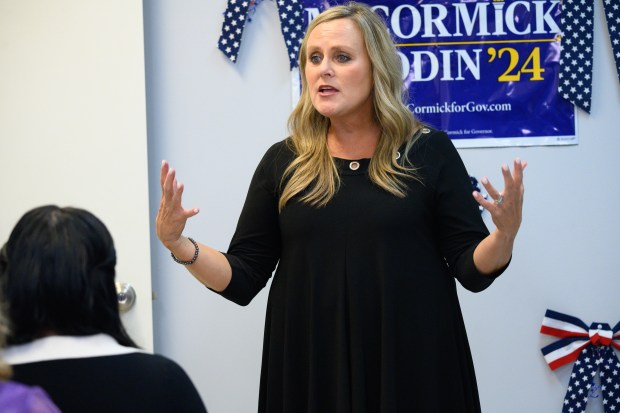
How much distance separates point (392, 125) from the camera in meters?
2.27

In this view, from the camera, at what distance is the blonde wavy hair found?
87.2 inches

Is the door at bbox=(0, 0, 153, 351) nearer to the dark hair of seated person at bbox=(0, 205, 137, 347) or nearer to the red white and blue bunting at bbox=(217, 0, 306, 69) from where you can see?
the red white and blue bunting at bbox=(217, 0, 306, 69)

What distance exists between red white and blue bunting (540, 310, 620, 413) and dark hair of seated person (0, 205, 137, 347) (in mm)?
2041

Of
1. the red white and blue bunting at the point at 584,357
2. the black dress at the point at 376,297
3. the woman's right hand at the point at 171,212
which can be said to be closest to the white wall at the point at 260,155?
the red white and blue bunting at the point at 584,357

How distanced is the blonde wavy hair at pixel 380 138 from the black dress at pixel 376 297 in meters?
0.03

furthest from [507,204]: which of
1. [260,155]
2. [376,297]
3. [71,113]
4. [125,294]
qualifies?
[71,113]

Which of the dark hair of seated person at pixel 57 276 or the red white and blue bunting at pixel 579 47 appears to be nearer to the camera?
the dark hair of seated person at pixel 57 276

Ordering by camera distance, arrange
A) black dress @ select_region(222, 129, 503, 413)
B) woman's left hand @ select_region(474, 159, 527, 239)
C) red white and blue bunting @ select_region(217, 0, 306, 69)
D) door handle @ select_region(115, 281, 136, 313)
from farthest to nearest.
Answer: red white and blue bunting @ select_region(217, 0, 306, 69) → door handle @ select_region(115, 281, 136, 313) → black dress @ select_region(222, 129, 503, 413) → woman's left hand @ select_region(474, 159, 527, 239)

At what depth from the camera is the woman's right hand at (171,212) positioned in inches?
80.7

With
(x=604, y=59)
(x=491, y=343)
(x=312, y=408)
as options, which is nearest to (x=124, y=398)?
(x=312, y=408)

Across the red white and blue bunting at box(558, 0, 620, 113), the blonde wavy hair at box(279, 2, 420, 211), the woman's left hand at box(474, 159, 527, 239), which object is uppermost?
the red white and blue bunting at box(558, 0, 620, 113)

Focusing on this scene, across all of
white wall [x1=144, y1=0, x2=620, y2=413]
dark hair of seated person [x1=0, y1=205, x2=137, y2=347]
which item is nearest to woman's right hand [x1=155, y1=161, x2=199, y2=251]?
dark hair of seated person [x1=0, y1=205, x2=137, y2=347]

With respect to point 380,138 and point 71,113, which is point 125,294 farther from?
point 380,138

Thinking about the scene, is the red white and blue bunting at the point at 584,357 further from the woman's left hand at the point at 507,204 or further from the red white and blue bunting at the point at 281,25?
the red white and blue bunting at the point at 281,25
